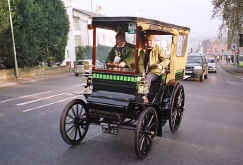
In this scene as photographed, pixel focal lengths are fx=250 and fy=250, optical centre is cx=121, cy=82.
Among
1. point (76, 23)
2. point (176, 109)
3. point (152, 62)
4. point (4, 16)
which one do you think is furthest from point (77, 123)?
point (76, 23)

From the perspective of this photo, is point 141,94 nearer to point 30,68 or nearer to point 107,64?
point 107,64

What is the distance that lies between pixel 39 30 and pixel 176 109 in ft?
52.3

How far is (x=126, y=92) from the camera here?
15.6ft

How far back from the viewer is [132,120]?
501 cm

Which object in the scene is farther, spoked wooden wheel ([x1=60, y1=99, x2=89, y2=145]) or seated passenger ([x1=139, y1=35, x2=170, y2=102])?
seated passenger ([x1=139, y1=35, x2=170, y2=102])

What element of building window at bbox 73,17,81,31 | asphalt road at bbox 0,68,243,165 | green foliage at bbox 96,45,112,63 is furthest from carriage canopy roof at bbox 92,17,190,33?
building window at bbox 73,17,81,31

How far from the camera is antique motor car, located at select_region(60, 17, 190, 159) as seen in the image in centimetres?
451

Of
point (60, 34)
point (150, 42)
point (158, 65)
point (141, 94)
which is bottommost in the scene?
point (141, 94)

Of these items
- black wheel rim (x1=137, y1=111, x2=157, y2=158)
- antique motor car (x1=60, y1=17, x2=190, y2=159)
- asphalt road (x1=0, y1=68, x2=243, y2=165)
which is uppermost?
antique motor car (x1=60, y1=17, x2=190, y2=159)

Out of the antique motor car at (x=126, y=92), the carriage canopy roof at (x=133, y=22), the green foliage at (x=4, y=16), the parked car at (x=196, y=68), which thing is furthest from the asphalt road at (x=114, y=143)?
the green foliage at (x=4, y=16)

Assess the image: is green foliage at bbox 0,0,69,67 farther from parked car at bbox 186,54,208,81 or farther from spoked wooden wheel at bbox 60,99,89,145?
spoked wooden wheel at bbox 60,99,89,145

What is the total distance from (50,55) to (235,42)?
2055 centimetres

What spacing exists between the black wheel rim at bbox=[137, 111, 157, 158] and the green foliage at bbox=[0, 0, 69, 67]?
1451 cm

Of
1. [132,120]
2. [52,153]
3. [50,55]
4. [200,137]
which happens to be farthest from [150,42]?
[50,55]
